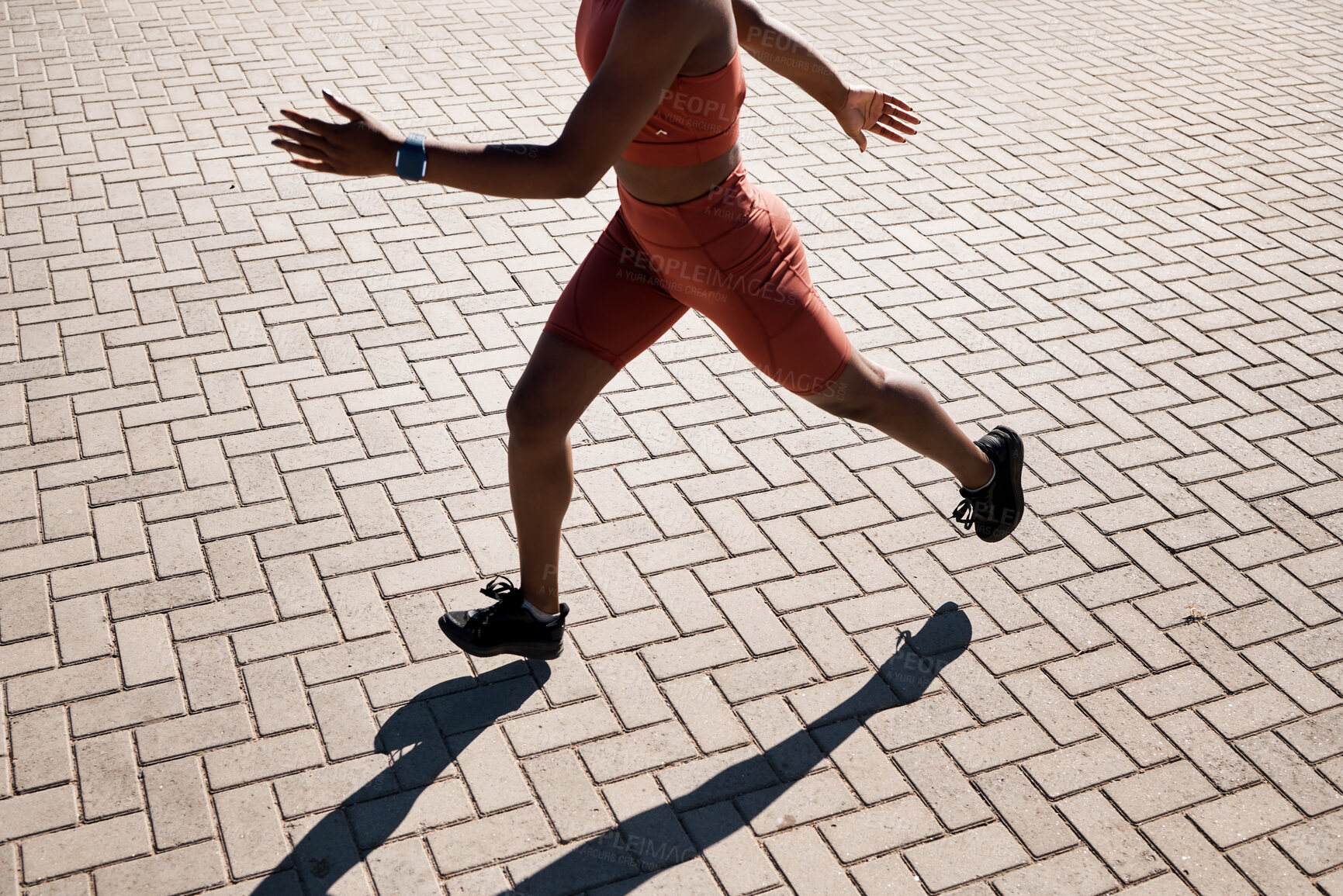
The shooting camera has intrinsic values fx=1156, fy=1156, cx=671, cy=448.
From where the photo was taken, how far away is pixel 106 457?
4.10m

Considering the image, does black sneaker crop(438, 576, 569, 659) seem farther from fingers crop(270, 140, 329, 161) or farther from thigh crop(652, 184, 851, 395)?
fingers crop(270, 140, 329, 161)

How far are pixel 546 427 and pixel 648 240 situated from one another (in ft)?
1.83

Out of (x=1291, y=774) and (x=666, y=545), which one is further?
(x=666, y=545)

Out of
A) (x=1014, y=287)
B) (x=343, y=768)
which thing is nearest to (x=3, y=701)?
(x=343, y=768)

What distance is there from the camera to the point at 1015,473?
3818mm

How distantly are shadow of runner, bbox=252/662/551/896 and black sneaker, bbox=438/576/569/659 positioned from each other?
11 centimetres

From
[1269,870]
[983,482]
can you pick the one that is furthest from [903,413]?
[1269,870]

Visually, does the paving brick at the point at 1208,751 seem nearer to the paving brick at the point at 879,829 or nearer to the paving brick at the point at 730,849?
the paving brick at the point at 879,829

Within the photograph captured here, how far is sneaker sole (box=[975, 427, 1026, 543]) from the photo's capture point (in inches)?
150

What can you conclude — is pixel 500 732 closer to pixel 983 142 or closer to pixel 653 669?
pixel 653 669

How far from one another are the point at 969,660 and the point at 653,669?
950mm

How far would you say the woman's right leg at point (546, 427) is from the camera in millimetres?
3020

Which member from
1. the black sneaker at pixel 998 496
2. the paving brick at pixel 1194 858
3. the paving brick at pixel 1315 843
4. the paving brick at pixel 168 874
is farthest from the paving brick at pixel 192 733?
the paving brick at pixel 1315 843

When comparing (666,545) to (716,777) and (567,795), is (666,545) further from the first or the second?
(567,795)
